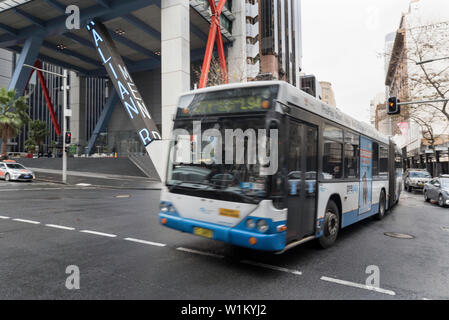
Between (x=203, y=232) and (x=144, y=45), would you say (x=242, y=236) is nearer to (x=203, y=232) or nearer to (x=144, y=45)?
(x=203, y=232)

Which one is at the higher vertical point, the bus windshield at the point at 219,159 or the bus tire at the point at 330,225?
the bus windshield at the point at 219,159

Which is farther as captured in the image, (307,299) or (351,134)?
(351,134)

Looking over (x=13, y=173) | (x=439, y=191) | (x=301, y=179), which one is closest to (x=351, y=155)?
(x=301, y=179)

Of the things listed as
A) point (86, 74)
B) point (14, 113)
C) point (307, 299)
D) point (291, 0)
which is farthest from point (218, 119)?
point (291, 0)

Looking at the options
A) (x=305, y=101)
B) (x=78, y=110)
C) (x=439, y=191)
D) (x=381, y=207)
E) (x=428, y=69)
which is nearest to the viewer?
(x=305, y=101)

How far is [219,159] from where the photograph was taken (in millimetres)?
5102

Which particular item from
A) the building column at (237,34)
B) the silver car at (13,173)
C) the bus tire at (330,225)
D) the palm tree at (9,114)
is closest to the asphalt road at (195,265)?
the bus tire at (330,225)

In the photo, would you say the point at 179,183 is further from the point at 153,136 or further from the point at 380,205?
the point at 153,136

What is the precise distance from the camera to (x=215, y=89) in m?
5.47

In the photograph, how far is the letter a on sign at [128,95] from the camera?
25.7 m

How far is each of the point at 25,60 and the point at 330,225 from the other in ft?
124

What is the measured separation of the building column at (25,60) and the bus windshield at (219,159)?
35.5 m

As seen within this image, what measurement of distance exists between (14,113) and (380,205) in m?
37.5

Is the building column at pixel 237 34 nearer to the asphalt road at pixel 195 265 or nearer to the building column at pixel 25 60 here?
the building column at pixel 25 60
